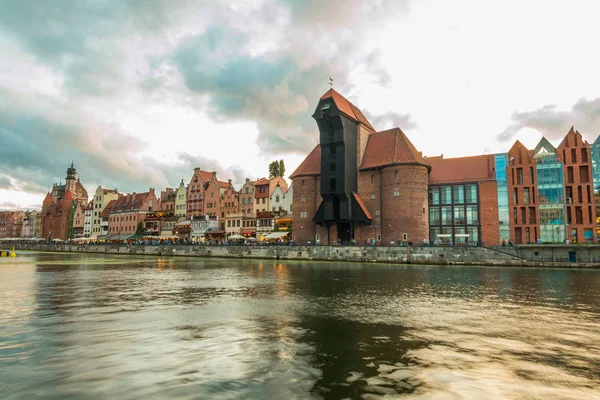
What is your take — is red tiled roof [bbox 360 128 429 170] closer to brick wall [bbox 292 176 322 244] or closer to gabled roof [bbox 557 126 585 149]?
brick wall [bbox 292 176 322 244]

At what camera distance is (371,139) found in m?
69.2

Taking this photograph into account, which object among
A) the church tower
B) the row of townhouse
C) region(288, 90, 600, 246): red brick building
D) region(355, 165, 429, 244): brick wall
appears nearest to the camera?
region(288, 90, 600, 246): red brick building

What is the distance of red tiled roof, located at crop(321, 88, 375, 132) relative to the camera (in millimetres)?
63188

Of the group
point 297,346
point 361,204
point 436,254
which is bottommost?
point 297,346

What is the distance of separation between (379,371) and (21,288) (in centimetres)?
2581

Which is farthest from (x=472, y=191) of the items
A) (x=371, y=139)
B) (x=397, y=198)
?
(x=371, y=139)

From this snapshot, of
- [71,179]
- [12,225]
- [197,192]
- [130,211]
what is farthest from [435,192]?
[12,225]

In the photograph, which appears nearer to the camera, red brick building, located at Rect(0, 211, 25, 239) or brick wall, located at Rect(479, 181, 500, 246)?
brick wall, located at Rect(479, 181, 500, 246)

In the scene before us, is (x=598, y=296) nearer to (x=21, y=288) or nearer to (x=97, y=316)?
(x=97, y=316)

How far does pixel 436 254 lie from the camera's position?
50719 mm

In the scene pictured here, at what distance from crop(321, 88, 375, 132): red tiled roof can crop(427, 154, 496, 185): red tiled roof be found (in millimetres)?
15001

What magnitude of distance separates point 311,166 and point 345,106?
1230cm

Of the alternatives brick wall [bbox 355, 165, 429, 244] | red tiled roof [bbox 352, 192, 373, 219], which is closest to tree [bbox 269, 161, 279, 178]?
red tiled roof [bbox 352, 192, 373, 219]

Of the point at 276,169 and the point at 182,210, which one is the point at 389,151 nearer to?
the point at 276,169
